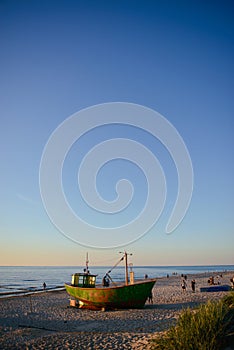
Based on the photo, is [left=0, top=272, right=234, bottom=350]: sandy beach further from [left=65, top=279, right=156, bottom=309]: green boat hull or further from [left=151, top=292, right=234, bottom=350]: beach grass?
Result: [left=151, top=292, right=234, bottom=350]: beach grass

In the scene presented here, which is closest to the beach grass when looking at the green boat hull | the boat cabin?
the green boat hull

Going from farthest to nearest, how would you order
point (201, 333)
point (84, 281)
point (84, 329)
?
point (84, 281) < point (84, 329) < point (201, 333)

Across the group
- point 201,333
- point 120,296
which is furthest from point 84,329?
point 201,333

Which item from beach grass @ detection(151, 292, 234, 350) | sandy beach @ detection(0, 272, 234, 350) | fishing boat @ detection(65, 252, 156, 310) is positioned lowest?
sandy beach @ detection(0, 272, 234, 350)

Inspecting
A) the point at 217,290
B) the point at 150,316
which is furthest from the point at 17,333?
the point at 217,290

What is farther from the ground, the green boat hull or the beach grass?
the beach grass

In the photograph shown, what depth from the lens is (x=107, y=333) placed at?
13.3m

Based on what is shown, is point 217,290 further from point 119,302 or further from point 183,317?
point 183,317

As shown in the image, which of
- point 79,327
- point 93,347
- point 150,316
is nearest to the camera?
point 93,347

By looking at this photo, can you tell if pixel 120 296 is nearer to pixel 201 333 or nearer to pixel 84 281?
pixel 84 281

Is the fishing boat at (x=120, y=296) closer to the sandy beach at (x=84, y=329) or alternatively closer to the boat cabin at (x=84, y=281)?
the sandy beach at (x=84, y=329)

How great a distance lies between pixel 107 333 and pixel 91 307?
28.6 ft

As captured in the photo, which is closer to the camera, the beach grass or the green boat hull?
the beach grass

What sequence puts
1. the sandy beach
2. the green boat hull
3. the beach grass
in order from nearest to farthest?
the beach grass < the sandy beach < the green boat hull
